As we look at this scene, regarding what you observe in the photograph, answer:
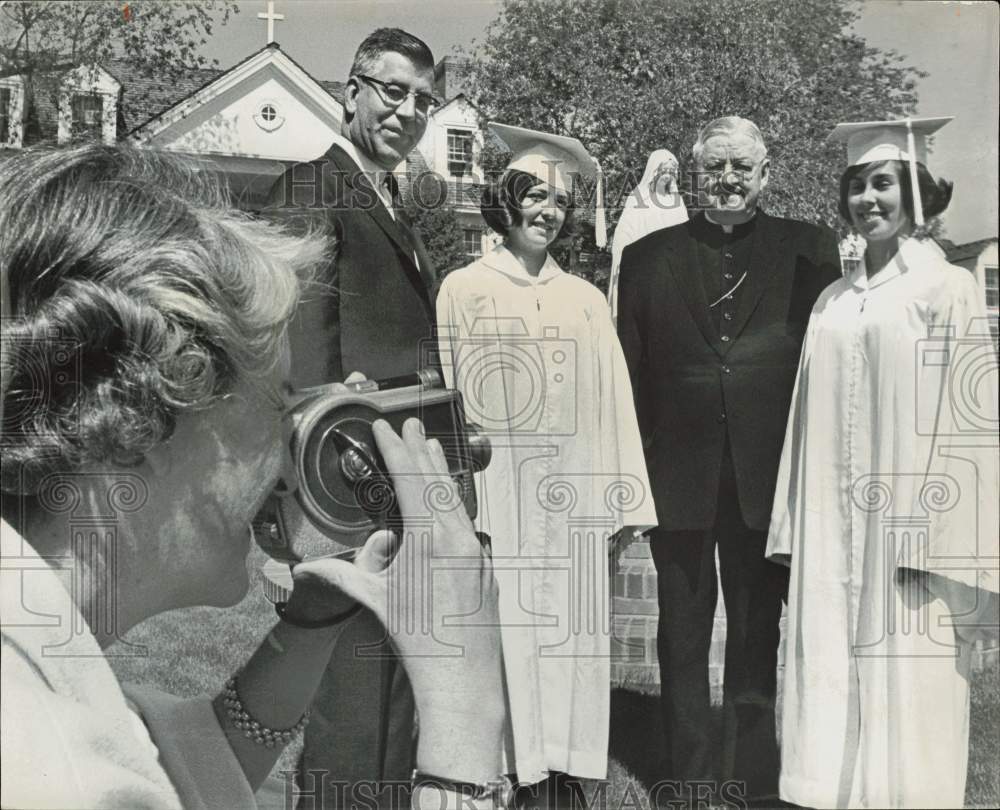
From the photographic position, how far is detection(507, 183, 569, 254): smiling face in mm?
2777

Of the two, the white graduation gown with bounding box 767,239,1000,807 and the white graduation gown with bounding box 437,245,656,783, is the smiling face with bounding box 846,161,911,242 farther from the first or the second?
the white graduation gown with bounding box 437,245,656,783

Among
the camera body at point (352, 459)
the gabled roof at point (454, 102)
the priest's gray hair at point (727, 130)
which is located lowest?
the camera body at point (352, 459)

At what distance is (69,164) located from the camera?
2.09 meters

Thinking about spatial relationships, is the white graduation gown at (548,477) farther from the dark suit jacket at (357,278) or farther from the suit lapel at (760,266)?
the suit lapel at (760,266)

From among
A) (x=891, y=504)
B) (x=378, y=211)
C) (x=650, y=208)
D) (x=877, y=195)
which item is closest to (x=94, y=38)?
(x=378, y=211)

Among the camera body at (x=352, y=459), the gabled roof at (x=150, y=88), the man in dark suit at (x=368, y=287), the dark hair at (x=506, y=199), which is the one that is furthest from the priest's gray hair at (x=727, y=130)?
the gabled roof at (x=150, y=88)

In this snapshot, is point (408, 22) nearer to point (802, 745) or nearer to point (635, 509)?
point (635, 509)

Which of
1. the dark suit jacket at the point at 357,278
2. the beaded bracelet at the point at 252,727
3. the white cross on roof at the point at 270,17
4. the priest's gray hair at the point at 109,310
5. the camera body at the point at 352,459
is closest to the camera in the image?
the priest's gray hair at the point at 109,310

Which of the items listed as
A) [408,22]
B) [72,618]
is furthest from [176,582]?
[408,22]

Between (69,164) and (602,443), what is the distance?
1379 mm

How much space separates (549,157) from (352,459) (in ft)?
2.99

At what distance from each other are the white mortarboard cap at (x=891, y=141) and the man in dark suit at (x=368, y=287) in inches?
41.6

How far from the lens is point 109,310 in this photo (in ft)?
6.42

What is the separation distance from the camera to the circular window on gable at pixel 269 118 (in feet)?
8.88
